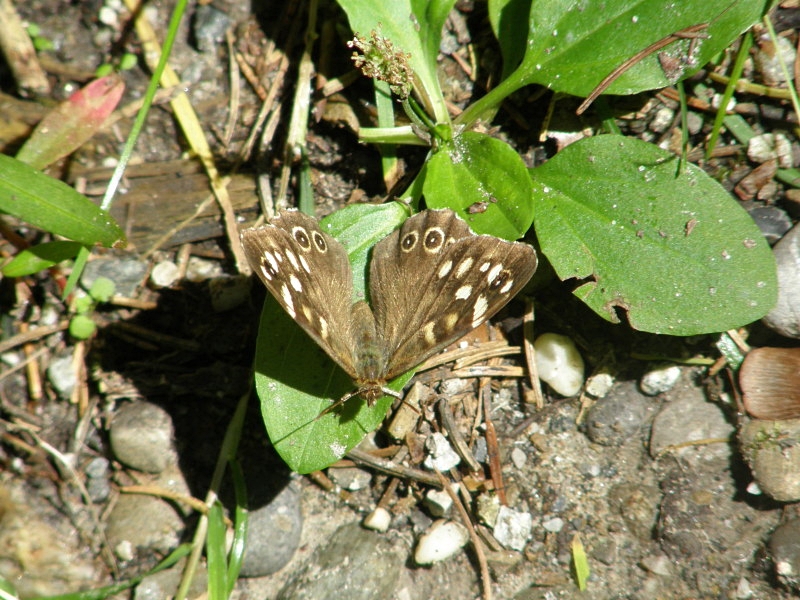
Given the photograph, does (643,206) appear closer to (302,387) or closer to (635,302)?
(635,302)

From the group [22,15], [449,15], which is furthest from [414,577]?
[22,15]

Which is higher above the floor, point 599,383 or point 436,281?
point 436,281

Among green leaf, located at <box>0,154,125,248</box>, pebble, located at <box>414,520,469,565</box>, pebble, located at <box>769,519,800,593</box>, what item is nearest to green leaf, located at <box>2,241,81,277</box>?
green leaf, located at <box>0,154,125,248</box>

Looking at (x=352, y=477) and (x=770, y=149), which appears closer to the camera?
(x=770, y=149)

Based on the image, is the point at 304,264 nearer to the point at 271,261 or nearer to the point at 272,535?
the point at 271,261

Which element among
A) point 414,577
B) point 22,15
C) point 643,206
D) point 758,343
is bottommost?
→ point 414,577

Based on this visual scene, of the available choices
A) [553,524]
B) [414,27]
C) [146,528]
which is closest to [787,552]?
[553,524]
